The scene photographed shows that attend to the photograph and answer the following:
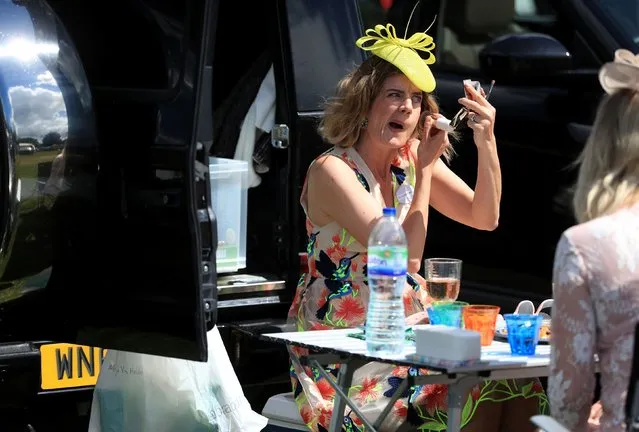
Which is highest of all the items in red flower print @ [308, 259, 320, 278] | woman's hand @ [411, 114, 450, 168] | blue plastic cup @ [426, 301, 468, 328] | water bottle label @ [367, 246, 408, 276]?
woman's hand @ [411, 114, 450, 168]

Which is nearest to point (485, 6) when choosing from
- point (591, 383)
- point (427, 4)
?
point (427, 4)

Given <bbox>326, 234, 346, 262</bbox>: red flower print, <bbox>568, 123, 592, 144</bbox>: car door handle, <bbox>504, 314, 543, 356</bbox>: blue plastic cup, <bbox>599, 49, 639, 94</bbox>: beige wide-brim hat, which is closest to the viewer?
<bbox>599, 49, 639, 94</bbox>: beige wide-brim hat

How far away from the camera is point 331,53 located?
16.9ft

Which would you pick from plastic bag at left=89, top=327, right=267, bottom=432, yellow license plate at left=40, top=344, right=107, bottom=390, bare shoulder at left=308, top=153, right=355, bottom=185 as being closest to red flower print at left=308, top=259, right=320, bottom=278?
bare shoulder at left=308, top=153, right=355, bottom=185

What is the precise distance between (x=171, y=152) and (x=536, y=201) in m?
2.10

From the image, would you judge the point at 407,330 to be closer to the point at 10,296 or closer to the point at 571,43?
the point at 10,296

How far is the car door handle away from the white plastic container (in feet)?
4.09

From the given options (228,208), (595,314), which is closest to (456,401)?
(595,314)

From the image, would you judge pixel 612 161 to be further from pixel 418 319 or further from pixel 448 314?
pixel 418 319

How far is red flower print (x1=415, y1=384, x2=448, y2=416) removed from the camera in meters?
4.07

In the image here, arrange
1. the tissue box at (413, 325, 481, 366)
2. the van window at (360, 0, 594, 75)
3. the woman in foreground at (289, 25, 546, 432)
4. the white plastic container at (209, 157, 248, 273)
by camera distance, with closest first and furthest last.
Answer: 1. the tissue box at (413, 325, 481, 366)
2. the woman in foreground at (289, 25, 546, 432)
3. the white plastic container at (209, 157, 248, 273)
4. the van window at (360, 0, 594, 75)

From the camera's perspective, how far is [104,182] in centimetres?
404

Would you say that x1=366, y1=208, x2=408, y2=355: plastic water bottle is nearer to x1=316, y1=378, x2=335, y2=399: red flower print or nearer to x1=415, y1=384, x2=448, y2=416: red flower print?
x1=415, y1=384, x2=448, y2=416: red flower print

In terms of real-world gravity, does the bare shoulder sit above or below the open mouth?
below
